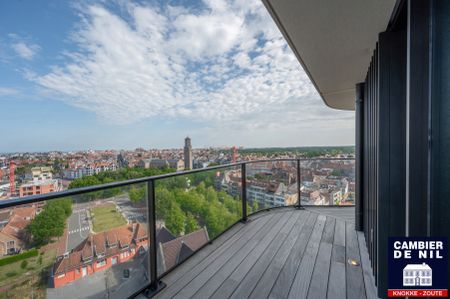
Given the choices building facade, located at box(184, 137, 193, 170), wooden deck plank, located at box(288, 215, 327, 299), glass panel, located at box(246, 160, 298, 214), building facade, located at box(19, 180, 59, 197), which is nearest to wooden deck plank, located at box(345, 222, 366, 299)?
wooden deck plank, located at box(288, 215, 327, 299)

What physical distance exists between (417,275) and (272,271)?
128 centimetres

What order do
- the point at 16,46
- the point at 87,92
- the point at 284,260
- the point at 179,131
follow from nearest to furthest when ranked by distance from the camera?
the point at 284,260, the point at 16,46, the point at 87,92, the point at 179,131

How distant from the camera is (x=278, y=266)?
239cm

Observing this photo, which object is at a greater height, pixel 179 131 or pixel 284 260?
pixel 179 131

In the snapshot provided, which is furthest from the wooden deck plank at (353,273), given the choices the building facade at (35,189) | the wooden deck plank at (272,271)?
the building facade at (35,189)

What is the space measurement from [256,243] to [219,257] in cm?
67

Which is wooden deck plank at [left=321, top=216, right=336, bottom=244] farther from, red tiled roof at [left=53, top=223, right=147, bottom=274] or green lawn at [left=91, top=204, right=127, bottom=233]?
green lawn at [left=91, top=204, right=127, bottom=233]

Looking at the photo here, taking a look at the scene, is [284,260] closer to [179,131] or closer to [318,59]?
[318,59]

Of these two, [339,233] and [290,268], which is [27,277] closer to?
[290,268]

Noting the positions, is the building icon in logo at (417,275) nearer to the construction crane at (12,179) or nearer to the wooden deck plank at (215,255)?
the wooden deck plank at (215,255)

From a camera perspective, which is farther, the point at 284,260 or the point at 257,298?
the point at 284,260

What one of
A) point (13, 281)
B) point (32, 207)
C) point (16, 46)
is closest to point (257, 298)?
point (13, 281)

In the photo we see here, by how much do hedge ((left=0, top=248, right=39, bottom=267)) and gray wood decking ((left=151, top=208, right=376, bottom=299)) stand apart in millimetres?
1145

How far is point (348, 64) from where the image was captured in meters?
2.66
